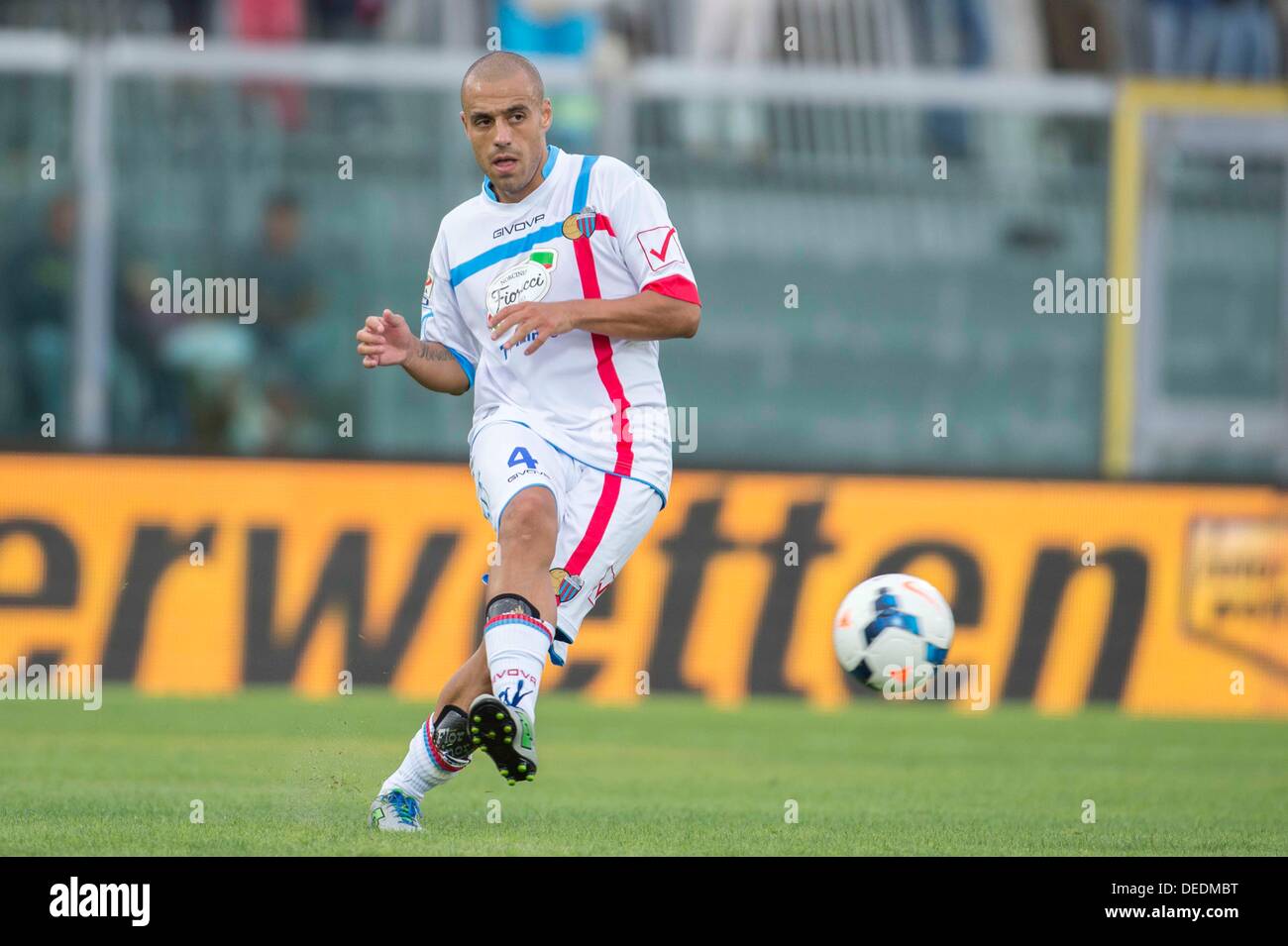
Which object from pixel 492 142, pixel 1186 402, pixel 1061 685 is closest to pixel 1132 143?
pixel 1186 402

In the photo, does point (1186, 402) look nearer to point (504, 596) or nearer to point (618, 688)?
point (618, 688)

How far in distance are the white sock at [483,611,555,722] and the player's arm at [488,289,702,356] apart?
0.91 meters

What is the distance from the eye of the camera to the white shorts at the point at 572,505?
7156 millimetres

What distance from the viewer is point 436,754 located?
736 centimetres

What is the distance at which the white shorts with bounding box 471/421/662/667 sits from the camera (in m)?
7.16

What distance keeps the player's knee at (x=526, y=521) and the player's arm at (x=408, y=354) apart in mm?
646

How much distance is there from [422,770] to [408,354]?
1.46 metres

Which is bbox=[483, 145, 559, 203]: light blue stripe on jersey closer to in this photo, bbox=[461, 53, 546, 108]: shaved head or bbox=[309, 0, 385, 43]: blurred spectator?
bbox=[461, 53, 546, 108]: shaved head

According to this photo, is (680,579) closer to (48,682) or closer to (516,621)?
(48,682)

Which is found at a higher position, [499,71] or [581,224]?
[499,71]

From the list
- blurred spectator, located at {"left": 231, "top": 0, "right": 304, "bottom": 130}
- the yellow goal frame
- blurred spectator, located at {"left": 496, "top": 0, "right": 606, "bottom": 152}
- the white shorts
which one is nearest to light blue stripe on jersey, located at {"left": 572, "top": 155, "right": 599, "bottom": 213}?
the white shorts

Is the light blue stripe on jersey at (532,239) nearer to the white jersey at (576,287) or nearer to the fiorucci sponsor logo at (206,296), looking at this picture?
the white jersey at (576,287)
